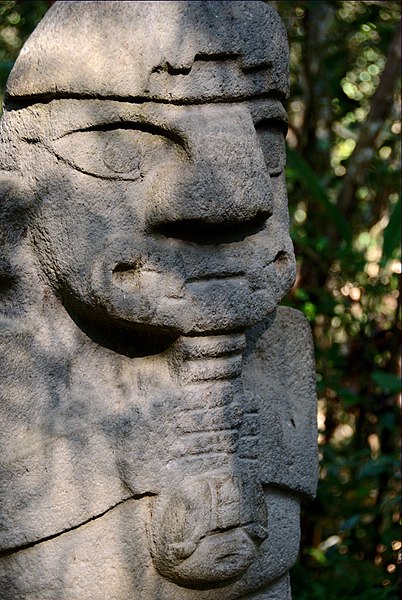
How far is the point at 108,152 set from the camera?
1.60 meters

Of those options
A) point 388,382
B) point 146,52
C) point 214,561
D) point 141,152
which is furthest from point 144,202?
point 388,382

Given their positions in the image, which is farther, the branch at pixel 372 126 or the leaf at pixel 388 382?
the branch at pixel 372 126

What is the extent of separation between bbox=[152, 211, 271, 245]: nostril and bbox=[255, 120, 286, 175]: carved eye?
108mm

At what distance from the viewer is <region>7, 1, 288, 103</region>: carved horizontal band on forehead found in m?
1.57

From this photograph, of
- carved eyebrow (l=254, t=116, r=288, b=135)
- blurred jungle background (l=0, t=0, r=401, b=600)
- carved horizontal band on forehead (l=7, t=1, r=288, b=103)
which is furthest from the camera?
blurred jungle background (l=0, t=0, r=401, b=600)

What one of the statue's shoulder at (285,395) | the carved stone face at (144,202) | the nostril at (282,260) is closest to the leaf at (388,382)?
the statue's shoulder at (285,395)

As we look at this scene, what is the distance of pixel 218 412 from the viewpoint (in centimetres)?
169

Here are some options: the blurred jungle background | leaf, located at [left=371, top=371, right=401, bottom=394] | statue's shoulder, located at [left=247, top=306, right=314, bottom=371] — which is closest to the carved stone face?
statue's shoulder, located at [left=247, top=306, right=314, bottom=371]

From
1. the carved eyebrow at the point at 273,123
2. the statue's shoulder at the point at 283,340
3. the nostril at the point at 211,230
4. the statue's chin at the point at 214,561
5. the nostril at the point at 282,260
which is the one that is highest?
the carved eyebrow at the point at 273,123

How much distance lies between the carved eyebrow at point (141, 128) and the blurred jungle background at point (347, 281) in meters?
1.02

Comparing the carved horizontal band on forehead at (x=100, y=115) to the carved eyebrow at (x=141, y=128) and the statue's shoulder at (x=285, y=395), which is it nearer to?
the carved eyebrow at (x=141, y=128)

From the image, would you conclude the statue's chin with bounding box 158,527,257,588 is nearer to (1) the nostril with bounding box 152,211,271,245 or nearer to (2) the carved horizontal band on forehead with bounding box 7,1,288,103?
(1) the nostril with bounding box 152,211,271,245

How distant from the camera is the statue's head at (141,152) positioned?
158cm

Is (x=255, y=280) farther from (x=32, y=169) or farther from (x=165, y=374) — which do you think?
(x=32, y=169)
